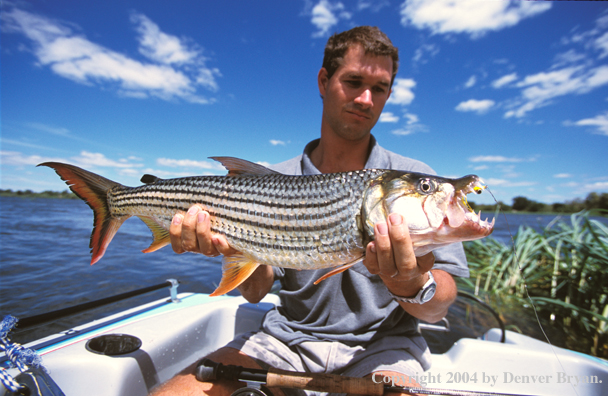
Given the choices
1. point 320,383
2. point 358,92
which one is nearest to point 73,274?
point 320,383

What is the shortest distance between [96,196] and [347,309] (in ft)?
9.24

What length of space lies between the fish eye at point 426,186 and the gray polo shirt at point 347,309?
1.36m

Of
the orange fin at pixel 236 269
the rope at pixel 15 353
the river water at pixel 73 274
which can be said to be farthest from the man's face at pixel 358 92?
the river water at pixel 73 274

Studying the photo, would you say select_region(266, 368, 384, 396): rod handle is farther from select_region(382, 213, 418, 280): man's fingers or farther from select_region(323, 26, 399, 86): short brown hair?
select_region(323, 26, 399, 86): short brown hair

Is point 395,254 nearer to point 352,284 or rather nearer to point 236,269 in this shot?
point 352,284

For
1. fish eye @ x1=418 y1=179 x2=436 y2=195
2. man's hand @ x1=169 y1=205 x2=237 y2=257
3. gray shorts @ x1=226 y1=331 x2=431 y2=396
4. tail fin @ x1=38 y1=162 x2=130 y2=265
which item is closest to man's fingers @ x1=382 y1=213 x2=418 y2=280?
fish eye @ x1=418 y1=179 x2=436 y2=195

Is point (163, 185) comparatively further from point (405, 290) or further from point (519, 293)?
point (519, 293)

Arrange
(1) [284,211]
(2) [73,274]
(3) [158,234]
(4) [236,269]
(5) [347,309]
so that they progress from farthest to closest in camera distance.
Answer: (2) [73,274], (5) [347,309], (3) [158,234], (4) [236,269], (1) [284,211]

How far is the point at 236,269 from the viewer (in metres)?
2.71

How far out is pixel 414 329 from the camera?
3232 millimetres

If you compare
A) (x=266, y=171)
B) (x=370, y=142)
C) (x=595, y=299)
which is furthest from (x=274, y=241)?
(x=595, y=299)

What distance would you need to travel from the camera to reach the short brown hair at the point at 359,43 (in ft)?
12.7

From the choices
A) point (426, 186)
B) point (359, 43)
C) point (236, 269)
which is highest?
point (359, 43)

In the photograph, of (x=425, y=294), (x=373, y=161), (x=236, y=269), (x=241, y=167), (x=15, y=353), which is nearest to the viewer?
(x=15, y=353)
